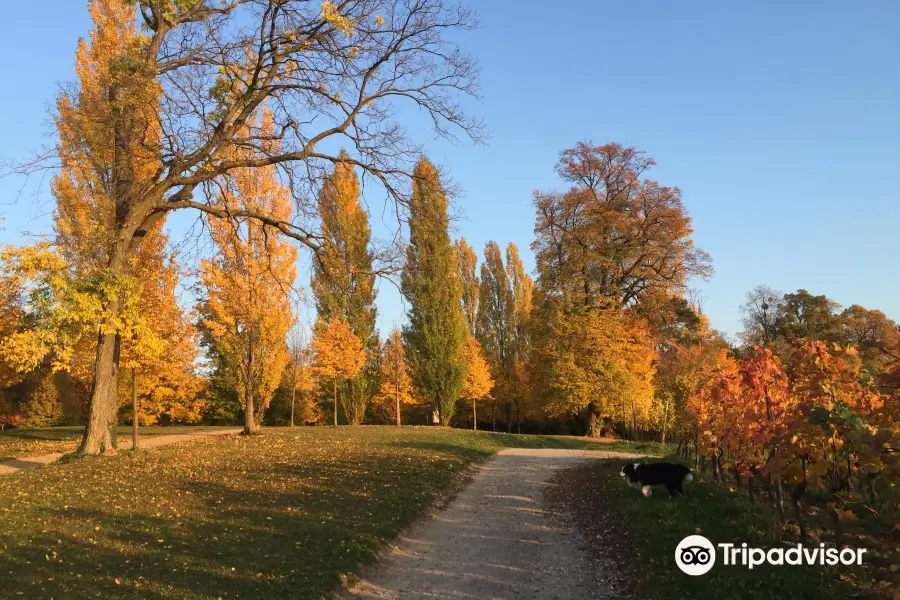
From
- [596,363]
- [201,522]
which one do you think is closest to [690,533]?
[201,522]

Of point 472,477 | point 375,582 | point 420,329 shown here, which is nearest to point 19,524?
point 375,582

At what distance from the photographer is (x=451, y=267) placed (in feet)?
103

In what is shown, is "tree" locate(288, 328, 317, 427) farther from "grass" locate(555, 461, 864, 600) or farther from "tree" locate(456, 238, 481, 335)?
"grass" locate(555, 461, 864, 600)

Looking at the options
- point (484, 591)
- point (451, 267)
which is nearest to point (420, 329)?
point (451, 267)

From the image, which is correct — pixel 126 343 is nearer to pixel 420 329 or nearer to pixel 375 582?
pixel 375 582

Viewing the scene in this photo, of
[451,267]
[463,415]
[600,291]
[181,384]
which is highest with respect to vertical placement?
[451,267]

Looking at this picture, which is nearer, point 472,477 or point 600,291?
point 472,477

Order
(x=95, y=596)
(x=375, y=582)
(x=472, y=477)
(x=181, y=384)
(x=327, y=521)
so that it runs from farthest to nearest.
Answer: (x=181, y=384) → (x=472, y=477) → (x=327, y=521) → (x=375, y=582) → (x=95, y=596)

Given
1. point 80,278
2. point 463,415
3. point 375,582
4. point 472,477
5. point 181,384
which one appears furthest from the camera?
point 463,415

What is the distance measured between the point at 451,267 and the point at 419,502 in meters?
22.9

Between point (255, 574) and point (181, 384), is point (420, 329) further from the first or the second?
point (255, 574)

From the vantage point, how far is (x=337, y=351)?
2931 centimetres

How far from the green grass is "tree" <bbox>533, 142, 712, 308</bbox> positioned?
18.9m

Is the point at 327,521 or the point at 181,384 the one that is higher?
the point at 181,384
